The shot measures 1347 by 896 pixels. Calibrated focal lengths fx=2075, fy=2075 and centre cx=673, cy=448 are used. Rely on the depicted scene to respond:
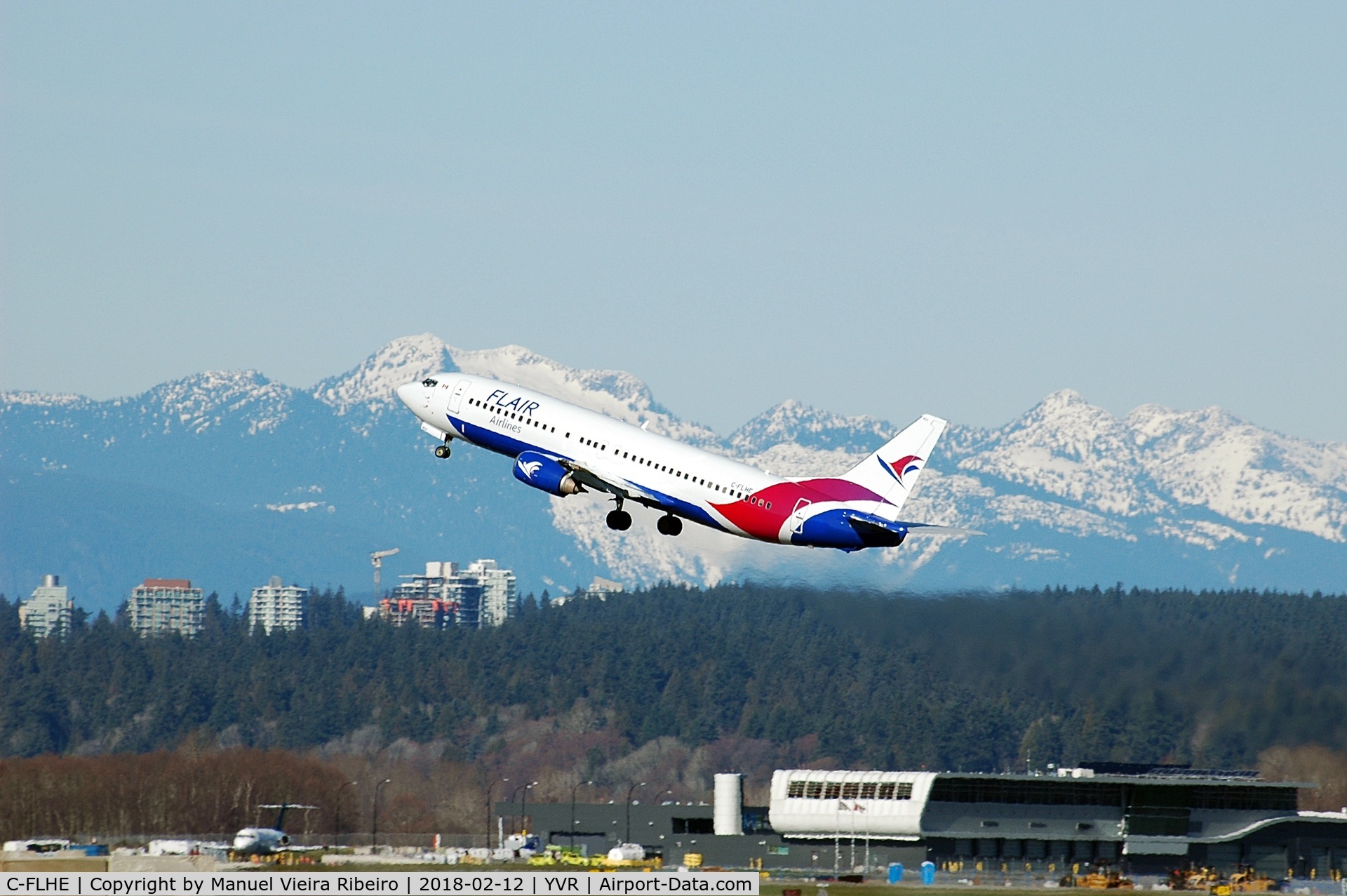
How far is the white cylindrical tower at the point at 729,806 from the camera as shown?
160 m

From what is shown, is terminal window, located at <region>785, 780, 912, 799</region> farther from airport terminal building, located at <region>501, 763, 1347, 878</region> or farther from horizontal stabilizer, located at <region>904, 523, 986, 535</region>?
horizontal stabilizer, located at <region>904, 523, 986, 535</region>

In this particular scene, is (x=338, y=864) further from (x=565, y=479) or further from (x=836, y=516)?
(x=836, y=516)

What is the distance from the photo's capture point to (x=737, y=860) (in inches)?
6132

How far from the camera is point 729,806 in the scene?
6304 inches

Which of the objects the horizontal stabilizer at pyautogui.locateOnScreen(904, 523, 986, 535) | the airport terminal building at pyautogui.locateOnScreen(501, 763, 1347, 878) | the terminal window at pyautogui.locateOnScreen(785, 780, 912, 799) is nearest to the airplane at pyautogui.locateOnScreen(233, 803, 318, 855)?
the airport terminal building at pyautogui.locateOnScreen(501, 763, 1347, 878)

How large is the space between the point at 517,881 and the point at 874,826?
64.0 metres

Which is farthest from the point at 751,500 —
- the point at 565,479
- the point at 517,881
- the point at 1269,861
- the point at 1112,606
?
the point at 1269,861

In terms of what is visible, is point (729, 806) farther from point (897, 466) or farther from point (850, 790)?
point (897, 466)

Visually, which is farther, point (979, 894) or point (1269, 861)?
point (1269, 861)
